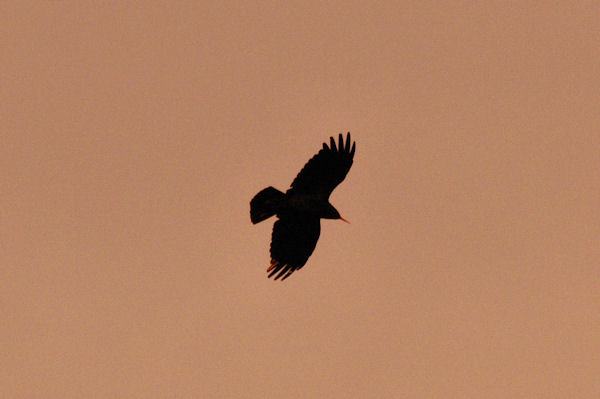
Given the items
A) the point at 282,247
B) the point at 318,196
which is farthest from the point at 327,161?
the point at 282,247

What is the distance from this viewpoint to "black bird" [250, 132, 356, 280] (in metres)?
18.5

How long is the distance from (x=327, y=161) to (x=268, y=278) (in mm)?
3152

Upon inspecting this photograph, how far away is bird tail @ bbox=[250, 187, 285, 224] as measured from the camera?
18.4m

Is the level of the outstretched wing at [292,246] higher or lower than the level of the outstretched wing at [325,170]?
lower

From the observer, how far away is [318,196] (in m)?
18.7

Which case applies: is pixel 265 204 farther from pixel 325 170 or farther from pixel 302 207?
pixel 325 170

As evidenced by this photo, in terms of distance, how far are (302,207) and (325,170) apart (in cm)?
102

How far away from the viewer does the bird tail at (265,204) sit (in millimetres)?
18406

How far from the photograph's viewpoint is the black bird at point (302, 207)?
18.5 metres

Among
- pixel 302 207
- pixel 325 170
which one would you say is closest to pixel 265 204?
pixel 302 207

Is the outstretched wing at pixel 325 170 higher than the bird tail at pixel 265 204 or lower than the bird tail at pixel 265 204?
higher

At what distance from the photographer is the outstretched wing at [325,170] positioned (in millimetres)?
18547

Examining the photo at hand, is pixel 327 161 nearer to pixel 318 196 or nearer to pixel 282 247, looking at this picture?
pixel 318 196

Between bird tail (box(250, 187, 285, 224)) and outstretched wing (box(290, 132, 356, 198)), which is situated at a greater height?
outstretched wing (box(290, 132, 356, 198))
